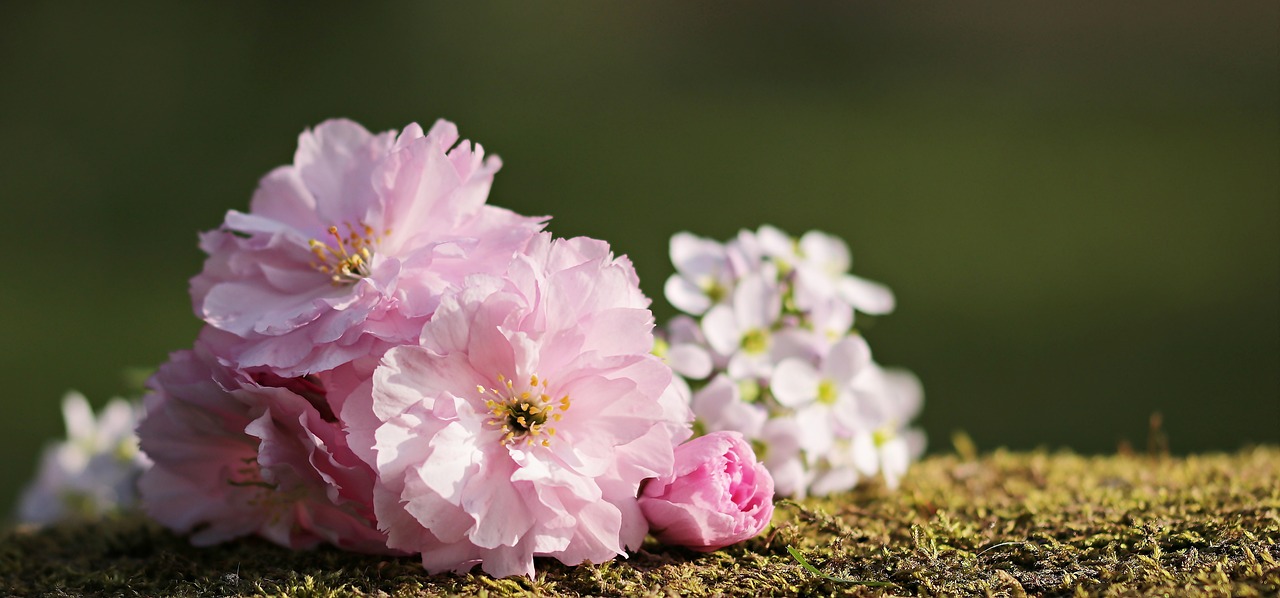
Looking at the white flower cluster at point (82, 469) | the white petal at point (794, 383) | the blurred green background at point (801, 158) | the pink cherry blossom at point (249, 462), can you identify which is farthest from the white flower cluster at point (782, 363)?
the blurred green background at point (801, 158)

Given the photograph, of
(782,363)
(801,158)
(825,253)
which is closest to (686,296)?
(782,363)

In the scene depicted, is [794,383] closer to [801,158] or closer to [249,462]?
A: [249,462]

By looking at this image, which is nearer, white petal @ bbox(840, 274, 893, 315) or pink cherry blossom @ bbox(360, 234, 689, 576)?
pink cherry blossom @ bbox(360, 234, 689, 576)

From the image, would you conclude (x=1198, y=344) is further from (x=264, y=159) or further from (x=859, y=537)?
(x=264, y=159)

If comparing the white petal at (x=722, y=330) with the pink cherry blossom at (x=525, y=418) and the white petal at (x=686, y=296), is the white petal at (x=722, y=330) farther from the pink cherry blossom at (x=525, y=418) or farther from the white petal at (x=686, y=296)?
the pink cherry blossom at (x=525, y=418)

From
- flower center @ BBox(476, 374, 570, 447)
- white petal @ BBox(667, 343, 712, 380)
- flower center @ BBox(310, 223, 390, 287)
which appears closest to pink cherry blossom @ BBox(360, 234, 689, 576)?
flower center @ BBox(476, 374, 570, 447)

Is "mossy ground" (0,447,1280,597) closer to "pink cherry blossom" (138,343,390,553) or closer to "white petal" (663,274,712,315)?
"pink cherry blossom" (138,343,390,553)

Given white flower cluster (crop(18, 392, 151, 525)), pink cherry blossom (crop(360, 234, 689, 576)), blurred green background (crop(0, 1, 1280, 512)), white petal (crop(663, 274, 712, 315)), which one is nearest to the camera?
pink cherry blossom (crop(360, 234, 689, 576))

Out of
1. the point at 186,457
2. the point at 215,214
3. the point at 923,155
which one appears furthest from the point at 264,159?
the point at 186,457
